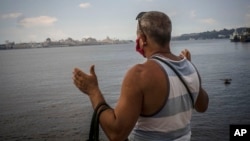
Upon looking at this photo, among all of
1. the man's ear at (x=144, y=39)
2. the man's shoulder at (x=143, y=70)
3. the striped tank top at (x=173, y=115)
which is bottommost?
the striped tank top at (x=173, y=115)

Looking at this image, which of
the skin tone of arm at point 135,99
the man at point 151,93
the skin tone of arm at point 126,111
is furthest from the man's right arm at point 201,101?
the skin tone of arm at point 126,111

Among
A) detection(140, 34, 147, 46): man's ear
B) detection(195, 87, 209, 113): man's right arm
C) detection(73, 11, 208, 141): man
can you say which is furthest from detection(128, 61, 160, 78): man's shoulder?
detection(195, 87, 209, 113): man's right arm

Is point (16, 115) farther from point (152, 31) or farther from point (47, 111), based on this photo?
point (152, 31)

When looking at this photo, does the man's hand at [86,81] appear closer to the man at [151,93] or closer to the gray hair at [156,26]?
the man at [151,93]

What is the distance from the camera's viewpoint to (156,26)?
2488 millimetres

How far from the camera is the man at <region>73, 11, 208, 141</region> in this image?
2309 mm

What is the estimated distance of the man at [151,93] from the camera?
7.57 feet

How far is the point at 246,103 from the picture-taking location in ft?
117

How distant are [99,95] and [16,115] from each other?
124 feet

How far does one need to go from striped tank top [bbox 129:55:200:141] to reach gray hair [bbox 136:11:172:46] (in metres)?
0.19

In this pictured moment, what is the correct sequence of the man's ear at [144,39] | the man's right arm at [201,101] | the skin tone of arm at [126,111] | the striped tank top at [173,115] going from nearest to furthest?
the skin tone of arm at [126,111] → the striped tank top at [173,115] → the man's ear at [144,39] → the man's right arm at [201,101]

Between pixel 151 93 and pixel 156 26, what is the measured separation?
59 centimetres

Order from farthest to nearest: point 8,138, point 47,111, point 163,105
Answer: point 47,111 < point 8,138 < point 163,105

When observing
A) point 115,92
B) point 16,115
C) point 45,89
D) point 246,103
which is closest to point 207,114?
point 246,103
